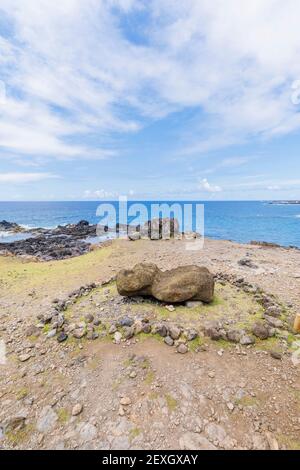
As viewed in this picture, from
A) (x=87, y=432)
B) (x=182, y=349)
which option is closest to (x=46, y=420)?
(x=87, y=432)

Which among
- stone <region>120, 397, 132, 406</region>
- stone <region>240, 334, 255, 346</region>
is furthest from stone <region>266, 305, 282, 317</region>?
stone <region>120, 397, 132, 406</region>

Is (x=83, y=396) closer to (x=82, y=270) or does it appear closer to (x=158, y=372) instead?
(x=158, y=372)

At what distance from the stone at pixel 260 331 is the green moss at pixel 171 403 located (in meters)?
2.66

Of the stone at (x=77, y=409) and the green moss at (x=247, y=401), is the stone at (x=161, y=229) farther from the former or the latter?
the stone at (x=77, y=409)

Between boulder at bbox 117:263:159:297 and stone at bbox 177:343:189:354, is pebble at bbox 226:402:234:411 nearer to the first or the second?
stone at bbox 177:343:189:354

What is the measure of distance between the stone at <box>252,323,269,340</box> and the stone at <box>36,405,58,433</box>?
4.44m

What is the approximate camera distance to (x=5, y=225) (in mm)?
51125

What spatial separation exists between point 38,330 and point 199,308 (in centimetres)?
443

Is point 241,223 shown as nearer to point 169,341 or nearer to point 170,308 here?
point 170,308

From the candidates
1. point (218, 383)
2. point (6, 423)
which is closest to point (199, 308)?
point (218, 383)

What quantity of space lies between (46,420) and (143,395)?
159 centimetres

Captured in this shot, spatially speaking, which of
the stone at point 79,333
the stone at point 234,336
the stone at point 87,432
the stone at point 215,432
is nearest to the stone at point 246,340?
the stone at point 234,336

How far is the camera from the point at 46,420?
386cm

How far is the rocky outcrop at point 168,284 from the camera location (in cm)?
707
